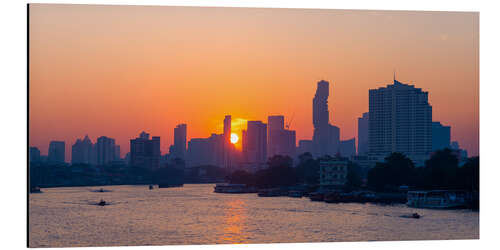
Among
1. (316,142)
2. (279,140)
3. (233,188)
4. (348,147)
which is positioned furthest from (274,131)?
(233,188)

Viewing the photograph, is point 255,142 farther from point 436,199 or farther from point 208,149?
point 436,199

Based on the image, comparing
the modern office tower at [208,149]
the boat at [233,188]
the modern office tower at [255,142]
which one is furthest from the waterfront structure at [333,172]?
the modern office tower at [208,149]

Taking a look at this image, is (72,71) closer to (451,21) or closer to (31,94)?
(31,94)

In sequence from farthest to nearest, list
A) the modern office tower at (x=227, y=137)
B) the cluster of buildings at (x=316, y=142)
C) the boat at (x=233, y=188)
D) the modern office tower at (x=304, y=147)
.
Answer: the boat at (x=233, y=188) → the modern office tower at (x=304, y=147) → the cluster of buildings at (x=316, y=142) → the modern office tower at (x=227, y=137)

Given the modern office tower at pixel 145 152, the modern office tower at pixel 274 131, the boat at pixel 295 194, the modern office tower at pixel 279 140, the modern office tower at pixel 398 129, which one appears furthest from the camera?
the boat at pixel 295 194

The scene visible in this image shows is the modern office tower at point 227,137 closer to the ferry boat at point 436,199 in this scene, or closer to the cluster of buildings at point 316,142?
the cluster of buildings at point 316,142
